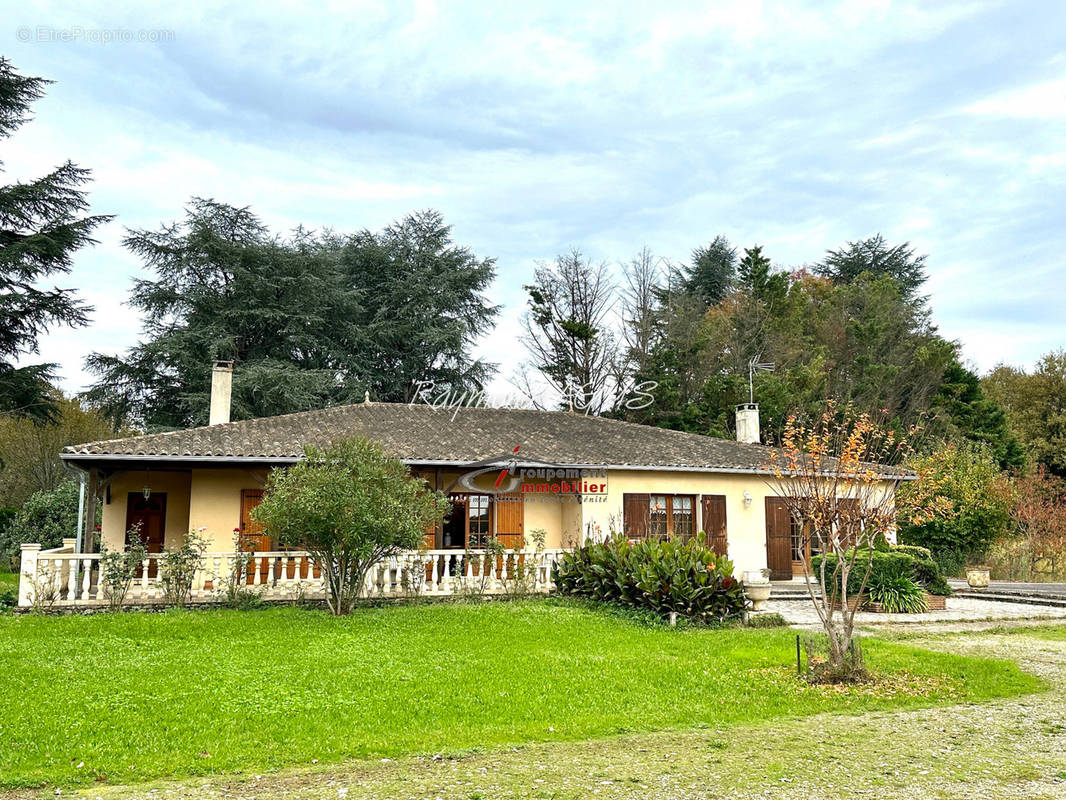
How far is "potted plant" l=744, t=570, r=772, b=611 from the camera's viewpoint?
41.1 ft

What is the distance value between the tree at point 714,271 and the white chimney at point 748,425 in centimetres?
1631

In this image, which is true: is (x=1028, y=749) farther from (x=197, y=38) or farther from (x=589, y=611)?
(x=197, y=38)

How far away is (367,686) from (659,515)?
11210 millimetres

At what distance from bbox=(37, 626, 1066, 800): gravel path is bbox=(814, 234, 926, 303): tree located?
36502mm

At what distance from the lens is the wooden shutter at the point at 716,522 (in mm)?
17828

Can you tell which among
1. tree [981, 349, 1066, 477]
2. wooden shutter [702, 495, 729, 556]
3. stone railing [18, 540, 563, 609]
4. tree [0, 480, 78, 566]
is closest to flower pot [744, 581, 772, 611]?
Result: stone railing [18, 540, 563, 609]

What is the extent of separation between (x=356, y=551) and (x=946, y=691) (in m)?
7.93

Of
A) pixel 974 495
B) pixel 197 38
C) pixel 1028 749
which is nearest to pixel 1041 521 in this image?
pixel 974 495

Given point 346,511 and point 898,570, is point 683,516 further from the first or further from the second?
point 346,511

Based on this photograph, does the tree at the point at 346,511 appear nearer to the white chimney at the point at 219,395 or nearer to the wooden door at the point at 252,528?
the wooden door at the point at 252,528

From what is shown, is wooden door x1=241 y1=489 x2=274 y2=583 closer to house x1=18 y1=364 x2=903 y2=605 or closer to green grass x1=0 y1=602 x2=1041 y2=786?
house x1=18 y1=364 x2=903 y2=605

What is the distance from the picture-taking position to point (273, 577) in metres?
13.2

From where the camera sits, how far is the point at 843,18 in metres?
11.6

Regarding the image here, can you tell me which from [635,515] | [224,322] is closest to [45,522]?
[224,322]
